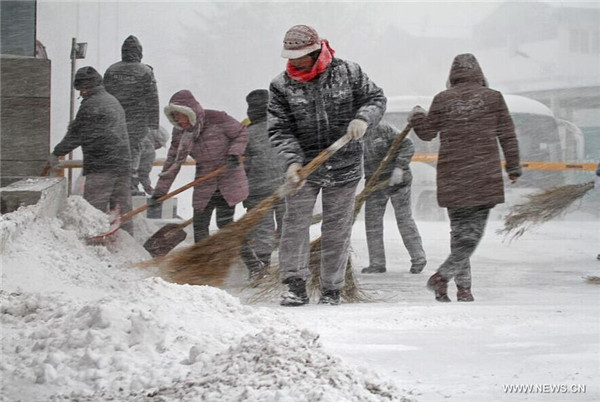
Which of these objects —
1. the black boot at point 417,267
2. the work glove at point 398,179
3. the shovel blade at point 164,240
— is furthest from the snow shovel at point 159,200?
the black boot at point 417,267

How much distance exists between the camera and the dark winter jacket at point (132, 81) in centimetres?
873

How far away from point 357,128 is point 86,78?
10.7 ft

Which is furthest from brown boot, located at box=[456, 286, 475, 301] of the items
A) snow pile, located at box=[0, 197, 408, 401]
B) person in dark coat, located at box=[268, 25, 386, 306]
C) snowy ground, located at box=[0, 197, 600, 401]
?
snow pile, located at box=[0, 197, 408, 401]

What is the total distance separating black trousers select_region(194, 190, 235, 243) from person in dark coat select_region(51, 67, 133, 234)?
973 millimetres

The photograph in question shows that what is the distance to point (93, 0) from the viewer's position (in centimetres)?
1328

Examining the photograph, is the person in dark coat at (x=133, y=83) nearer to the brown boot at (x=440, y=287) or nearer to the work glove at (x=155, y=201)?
the work glove at (x=155, y=201)

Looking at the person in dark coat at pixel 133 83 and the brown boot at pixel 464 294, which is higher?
the person in dark coat at pixel 133 83

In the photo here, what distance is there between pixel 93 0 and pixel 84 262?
740 cm

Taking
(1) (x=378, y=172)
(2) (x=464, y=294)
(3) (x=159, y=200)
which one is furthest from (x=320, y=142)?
(3) (x=159, y=200)

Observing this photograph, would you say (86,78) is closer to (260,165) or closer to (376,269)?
(260,165)

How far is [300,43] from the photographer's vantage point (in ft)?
17.0

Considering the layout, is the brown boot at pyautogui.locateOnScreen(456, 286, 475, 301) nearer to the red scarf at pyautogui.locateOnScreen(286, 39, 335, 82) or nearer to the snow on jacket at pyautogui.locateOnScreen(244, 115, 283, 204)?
the red scarf at pyautogui.locateOnScreen(286, 39, 335, 82)

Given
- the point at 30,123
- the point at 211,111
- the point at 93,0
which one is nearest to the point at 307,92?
the point at 211,111

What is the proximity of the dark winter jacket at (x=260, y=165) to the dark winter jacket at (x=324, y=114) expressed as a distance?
5.71 ft
